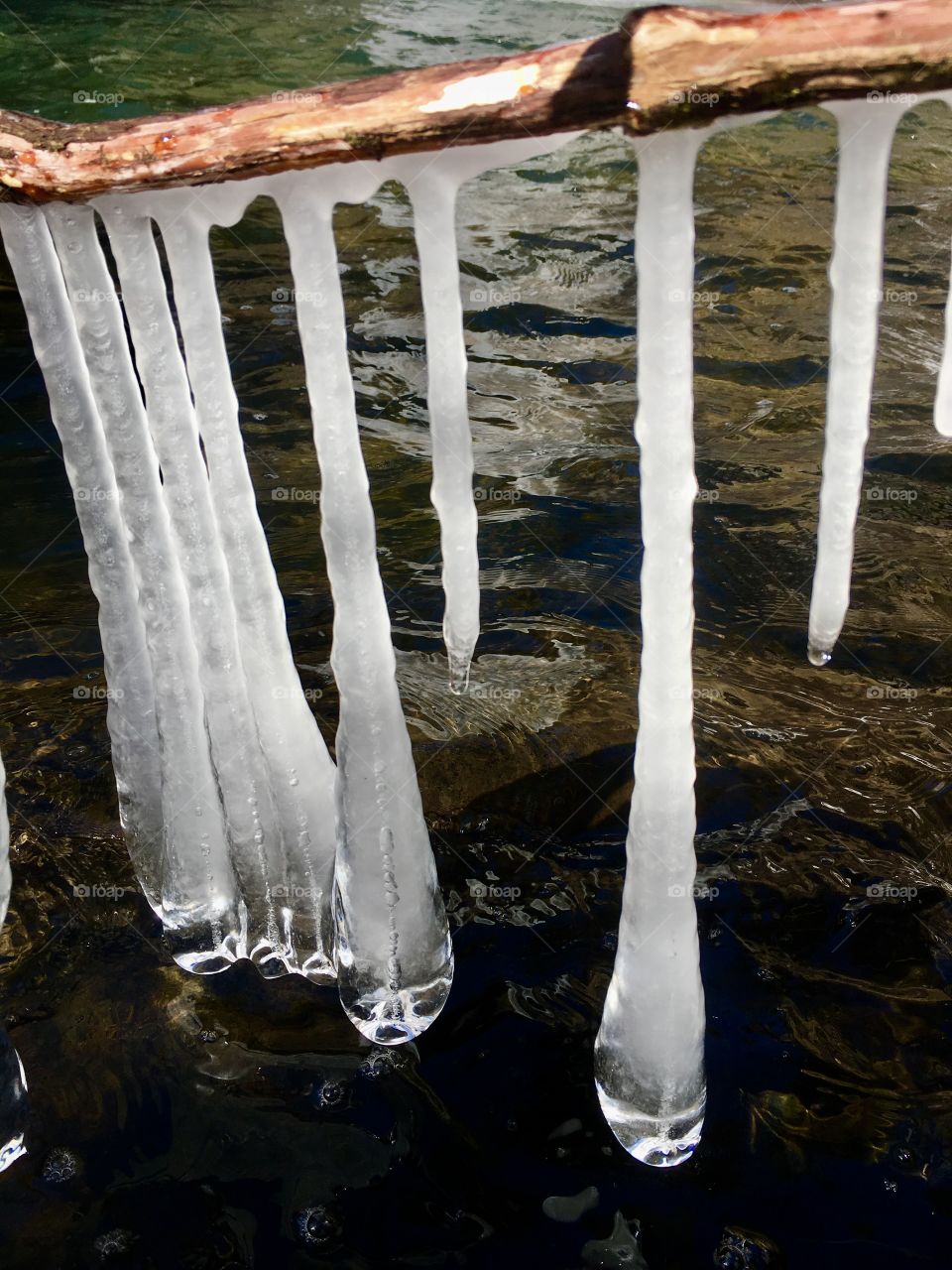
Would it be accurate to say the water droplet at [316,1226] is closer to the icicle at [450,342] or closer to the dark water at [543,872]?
the dark water at [543,872]

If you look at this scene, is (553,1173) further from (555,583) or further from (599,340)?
(599,340)

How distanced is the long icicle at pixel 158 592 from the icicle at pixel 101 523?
0.17ft

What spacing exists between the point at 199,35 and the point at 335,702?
41.1 feet

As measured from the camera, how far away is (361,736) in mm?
2646

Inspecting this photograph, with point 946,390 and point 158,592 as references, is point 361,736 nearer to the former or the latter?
point 158,592

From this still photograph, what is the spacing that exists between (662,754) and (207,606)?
108 cm

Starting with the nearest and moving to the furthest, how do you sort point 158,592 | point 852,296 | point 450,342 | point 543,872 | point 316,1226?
point 852,296 < point 450,342 < point 316,1226 < point 158,592 < point 543,872

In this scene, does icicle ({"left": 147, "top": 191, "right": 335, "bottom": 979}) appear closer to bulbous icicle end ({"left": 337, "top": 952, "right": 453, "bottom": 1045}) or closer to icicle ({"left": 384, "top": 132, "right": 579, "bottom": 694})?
bulbous icicle end ({"left": 337, "top": 952, "right": 453, "bottom": 1045})

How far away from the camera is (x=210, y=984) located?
10.4 feet

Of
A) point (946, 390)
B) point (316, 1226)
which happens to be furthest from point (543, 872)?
point (946, 390)

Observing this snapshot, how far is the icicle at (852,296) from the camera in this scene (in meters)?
1.96

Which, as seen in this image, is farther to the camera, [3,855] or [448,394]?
[3,855]

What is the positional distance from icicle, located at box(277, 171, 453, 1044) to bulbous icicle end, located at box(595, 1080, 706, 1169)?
56cm

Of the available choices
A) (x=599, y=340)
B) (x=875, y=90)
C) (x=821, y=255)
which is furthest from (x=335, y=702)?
(x=821, y=255)
